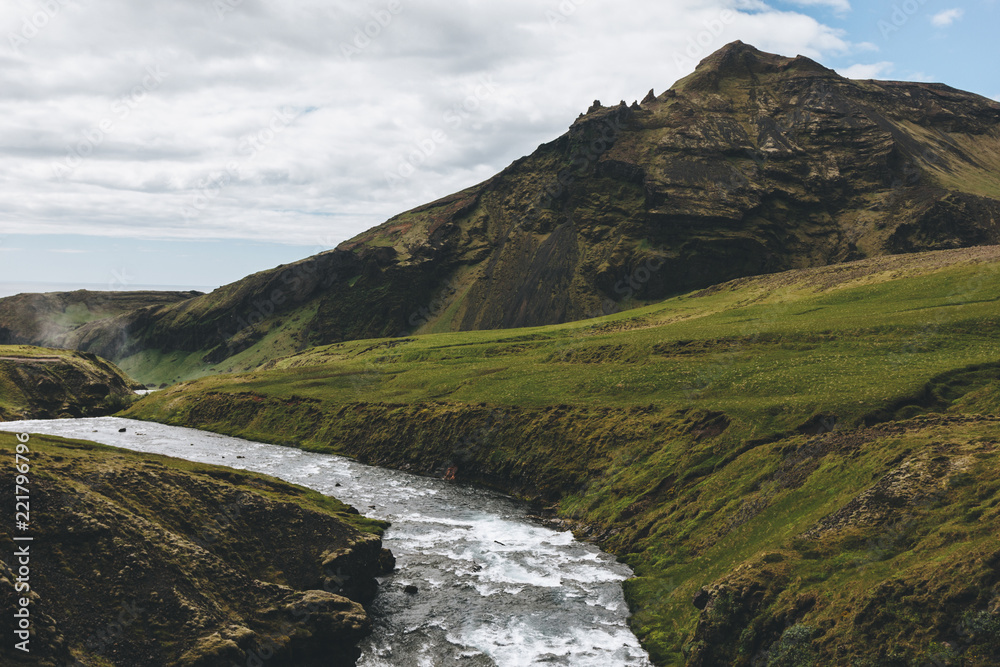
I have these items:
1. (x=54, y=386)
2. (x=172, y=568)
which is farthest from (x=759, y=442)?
(x=54, y=386)

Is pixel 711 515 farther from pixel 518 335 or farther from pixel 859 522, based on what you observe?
pixel 518 335

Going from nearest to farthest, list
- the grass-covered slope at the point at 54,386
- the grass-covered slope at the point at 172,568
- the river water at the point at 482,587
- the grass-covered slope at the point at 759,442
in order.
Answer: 1. the grass-covered slope at the point at 172,568
2. the grass-covered slope at the point at 759,442
3. the river water at the point at 482,587
4. the grass-covered slope at the point at 54,386

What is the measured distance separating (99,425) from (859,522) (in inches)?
4256

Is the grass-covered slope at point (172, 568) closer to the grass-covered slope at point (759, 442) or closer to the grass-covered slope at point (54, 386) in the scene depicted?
the grass-covered slope at point (759, 442)

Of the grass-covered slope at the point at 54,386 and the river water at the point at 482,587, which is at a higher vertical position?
the grass-covered slope at the point at 54,386

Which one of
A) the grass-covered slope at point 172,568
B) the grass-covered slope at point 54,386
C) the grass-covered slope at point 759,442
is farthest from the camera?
the grass-covered slope at point 54,386

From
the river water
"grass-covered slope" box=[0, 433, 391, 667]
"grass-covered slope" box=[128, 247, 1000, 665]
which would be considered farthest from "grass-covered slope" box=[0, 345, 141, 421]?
"grass-covered slope" box=[0, 433, 391, 667]

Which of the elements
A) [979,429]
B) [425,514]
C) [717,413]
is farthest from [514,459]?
[979,429]

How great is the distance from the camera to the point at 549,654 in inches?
1202

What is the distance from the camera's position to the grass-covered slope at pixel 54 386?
→ 112 metres

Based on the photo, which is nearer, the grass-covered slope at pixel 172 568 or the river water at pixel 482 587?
the grass-covered slope at pixel 172 568

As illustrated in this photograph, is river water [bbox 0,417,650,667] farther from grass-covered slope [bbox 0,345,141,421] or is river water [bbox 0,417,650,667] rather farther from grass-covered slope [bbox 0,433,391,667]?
grass-covered slope [bbox 0,345,141,421]

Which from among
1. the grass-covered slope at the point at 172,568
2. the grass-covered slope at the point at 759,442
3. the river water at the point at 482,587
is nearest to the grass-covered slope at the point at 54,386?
the grass-covered slope at the point at 759,442

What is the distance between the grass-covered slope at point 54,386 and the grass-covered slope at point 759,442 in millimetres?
17899
